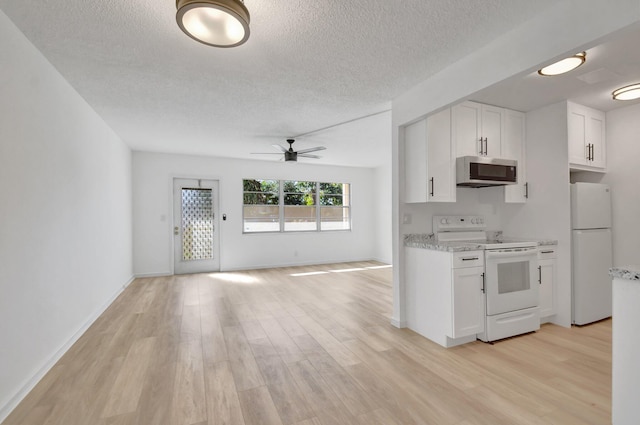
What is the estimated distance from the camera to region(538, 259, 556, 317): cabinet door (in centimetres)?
333

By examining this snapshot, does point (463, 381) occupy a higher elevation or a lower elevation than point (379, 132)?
lower

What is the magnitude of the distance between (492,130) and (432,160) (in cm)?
101

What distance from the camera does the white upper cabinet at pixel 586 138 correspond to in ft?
11.1

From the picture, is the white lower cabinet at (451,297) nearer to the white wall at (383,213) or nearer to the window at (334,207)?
the white wall at (383,213)

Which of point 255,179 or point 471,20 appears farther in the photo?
point 255,179

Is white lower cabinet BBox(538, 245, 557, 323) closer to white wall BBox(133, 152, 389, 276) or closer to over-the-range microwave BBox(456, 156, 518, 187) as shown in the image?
over-the-range microwave BBox(456, 156, 518, 187)

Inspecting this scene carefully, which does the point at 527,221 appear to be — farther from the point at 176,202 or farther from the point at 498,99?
the point at 176,202

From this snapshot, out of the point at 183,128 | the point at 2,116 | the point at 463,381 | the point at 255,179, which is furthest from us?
the point at 255,179

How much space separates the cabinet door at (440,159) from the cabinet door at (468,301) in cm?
82

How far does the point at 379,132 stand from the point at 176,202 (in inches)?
176

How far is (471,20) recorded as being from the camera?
200 cm

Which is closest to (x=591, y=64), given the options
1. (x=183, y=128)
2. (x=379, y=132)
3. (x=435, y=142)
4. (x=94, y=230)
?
(x=435, y=142)

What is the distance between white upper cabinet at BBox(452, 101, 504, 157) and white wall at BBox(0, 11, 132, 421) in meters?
3.81

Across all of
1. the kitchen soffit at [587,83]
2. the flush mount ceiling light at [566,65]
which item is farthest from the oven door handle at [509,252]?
the flush mount ceiling light at [566,65]
